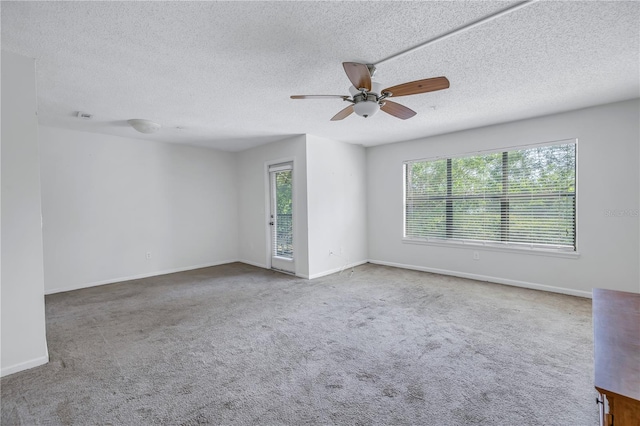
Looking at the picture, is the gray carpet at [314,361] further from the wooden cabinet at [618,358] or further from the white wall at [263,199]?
the white wall at [263,199]

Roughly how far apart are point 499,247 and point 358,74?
3.66 m

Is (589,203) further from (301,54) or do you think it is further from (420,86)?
(301,54)

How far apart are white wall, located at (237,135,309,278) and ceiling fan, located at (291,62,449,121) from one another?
2233mm

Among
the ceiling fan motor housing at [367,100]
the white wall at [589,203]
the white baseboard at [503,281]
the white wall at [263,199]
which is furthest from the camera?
the white wall at [263,199]

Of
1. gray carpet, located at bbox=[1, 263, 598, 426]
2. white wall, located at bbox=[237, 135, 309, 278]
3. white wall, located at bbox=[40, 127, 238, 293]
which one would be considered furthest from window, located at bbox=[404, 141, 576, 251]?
white wall, located at bbox=[40, 127, 238, 293]

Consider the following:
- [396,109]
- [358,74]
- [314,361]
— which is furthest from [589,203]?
[314,361]

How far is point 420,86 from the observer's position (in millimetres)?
2227

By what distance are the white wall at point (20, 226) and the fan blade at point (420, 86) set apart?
112 inches

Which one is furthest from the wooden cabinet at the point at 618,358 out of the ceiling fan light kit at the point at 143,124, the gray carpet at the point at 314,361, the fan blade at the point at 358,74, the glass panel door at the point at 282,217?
the ceiling fan light kit at the point at 143,124

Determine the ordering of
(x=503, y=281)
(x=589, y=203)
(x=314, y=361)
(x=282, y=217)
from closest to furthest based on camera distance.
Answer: (x=314, y=361) → (x=589, y=203) → (x=503, y=281) → (x=282, y=217)

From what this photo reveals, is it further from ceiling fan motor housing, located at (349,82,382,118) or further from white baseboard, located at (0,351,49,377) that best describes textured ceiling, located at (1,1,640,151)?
white baseboard, located at (0,351,49,377)

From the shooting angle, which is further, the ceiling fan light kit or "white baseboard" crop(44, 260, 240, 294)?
"white baseboard" crop(44, 260, 240, 294)

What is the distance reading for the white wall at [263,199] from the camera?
15.9 ft

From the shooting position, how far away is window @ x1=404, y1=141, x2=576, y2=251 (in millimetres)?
3873
